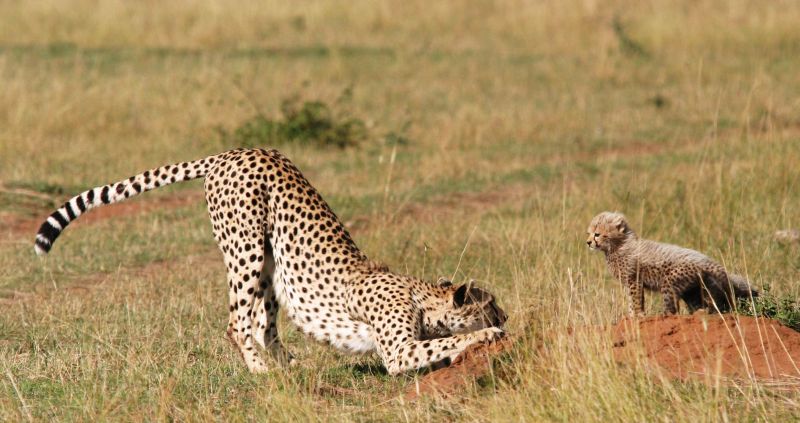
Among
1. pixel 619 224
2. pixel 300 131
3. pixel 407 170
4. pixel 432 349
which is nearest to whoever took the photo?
pixel 432 349

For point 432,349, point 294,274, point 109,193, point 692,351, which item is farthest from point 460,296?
point 109,193

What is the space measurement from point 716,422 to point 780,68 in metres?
13.2

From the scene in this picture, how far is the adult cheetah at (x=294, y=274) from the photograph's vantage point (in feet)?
17.0

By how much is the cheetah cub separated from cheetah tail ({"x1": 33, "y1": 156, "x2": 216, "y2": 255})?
1943 mm

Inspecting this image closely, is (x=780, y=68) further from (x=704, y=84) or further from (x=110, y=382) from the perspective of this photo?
(x=110, y=382)

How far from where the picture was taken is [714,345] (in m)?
4.88

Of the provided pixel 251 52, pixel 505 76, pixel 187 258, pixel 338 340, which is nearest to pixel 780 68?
pixel 505 76

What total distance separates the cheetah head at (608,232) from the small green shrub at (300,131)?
578 centimetres

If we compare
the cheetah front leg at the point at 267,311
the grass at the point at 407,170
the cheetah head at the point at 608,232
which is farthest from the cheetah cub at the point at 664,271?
the cheetah front leg at the point at 267,311

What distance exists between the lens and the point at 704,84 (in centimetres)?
1544

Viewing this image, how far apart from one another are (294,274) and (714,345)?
1783 millimetres

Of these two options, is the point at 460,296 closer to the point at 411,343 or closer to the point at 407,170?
the point at 411,343

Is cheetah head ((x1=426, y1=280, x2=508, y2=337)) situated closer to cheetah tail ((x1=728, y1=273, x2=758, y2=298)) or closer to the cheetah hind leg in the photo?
the cheetah hind leg

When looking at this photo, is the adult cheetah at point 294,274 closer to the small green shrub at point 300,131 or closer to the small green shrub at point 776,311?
the small green shrub at point 776,311
